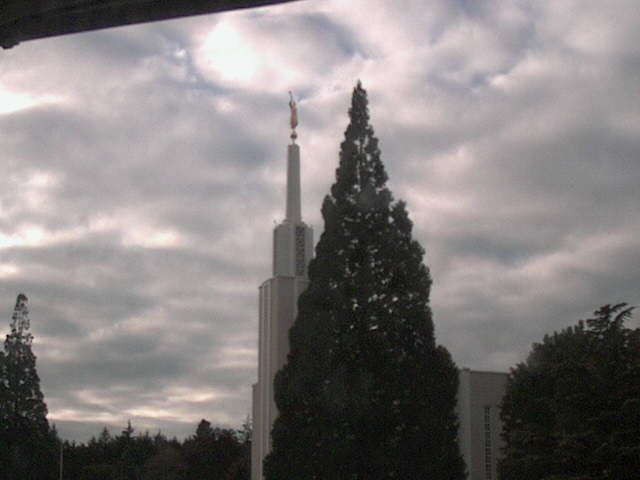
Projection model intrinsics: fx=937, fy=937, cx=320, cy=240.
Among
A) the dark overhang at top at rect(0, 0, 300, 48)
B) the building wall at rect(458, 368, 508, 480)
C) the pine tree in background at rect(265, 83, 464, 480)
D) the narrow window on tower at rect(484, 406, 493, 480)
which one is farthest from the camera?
the narrow window on tower at rect(484, 406, 493, 480)

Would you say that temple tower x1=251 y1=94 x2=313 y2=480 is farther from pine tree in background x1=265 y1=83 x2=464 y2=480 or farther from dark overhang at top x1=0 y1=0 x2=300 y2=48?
dark overhang at top x1=0 y1=0 x2=300 y2=48

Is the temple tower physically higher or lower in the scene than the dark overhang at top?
higher

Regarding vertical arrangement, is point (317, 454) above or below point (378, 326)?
below

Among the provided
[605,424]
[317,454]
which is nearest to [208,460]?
[317,454]

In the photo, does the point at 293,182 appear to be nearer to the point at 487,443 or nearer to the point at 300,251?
the point at 300,251

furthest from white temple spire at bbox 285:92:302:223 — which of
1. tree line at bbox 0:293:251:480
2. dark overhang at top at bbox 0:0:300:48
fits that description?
dark overhang at top at bbox 0:0:300:48

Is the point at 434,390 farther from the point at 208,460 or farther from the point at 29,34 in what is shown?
the point at 208,460

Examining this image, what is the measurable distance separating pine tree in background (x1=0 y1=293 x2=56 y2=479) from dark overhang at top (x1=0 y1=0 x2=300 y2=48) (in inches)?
1654

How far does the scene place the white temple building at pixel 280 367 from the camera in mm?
29422

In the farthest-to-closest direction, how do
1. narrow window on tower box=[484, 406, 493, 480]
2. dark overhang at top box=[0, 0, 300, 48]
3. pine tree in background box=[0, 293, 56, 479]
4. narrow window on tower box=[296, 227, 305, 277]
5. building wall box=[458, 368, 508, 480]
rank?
pine tree in background box=[0, 293, 56, 479], narrow window on tower box=[296, 227, 305, 277], narrow window on tower box=[484, 406, 493, 480], building wall box=[458, 368, 508, 480], dark overhang at top box=[0, 0, 300, 48]

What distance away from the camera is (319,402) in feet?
78.7

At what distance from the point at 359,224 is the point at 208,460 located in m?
26.8

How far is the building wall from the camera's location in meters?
29.3

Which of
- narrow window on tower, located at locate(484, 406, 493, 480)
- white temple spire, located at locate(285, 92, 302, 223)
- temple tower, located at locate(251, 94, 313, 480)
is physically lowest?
narrow window on tower, located at locate(484, 406, 493, 480)
